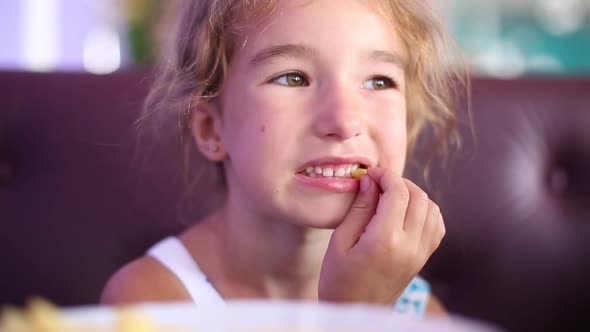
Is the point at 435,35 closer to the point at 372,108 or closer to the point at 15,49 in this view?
the point at 372,108

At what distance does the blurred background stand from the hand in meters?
2.00

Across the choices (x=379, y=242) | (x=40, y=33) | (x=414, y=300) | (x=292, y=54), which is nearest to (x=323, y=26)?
(x=292, y=54)

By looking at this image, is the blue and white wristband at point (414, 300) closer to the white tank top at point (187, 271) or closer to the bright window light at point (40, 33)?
the white tank top at point (187, 271)

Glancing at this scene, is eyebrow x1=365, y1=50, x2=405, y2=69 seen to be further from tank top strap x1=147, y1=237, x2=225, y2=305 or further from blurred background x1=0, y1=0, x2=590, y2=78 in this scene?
blurred background x1=0, y1=0, x2=590, y2=78

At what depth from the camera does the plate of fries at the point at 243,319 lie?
375mm

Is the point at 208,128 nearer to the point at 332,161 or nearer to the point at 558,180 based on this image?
the point at 332,161

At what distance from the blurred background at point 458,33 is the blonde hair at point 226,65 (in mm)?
1628

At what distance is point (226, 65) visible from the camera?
910 mm

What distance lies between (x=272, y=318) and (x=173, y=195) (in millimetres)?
764

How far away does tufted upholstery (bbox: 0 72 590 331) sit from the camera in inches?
44.0

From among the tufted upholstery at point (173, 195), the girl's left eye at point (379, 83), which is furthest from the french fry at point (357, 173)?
the tufted upholstery at point (173, 195)

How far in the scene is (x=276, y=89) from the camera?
837 mm

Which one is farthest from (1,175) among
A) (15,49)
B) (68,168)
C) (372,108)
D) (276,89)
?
(15,49)

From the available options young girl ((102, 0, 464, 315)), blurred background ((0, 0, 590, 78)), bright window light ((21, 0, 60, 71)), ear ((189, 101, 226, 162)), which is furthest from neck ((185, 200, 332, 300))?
bright window light ((21, 0, 60, 71))
